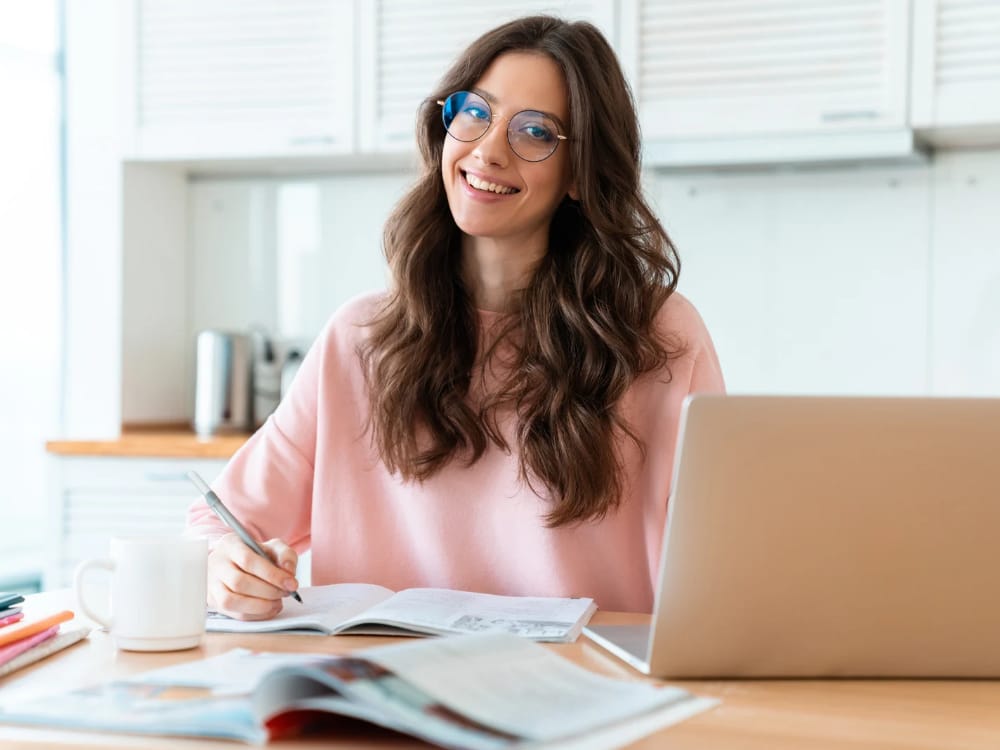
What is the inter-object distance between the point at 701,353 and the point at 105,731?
42.0 inches

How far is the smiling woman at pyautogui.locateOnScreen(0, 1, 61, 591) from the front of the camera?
371cm

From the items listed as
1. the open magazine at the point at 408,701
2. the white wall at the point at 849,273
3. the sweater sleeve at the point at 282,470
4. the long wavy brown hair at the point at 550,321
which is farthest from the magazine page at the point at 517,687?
the white wall at the point at 849,273

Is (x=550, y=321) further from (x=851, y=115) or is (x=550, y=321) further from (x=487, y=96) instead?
(x=851, y=115)

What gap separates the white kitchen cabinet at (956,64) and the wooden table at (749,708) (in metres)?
2.23

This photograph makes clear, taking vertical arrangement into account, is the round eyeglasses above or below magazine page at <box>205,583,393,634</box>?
above

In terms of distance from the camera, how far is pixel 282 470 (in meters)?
1.75

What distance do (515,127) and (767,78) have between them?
63.8 inches

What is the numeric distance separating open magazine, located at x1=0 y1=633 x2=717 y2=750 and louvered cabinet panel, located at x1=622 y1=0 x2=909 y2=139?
2370mm

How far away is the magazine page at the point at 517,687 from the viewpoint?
813mm

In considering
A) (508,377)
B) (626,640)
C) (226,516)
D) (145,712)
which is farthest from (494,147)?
(145,712)

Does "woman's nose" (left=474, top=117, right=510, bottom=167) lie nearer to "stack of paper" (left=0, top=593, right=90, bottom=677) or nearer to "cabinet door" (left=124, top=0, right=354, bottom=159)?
"stack of paper" (left=0, top=593, right=90, bottom=677)

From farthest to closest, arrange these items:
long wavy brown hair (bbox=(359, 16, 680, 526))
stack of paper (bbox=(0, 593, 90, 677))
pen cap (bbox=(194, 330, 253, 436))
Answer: pen cap (bbox=(194, 330, 253, 436)) < long wavy brown hair (bbox=(359, 16, 680, 526)) < stack of paper (bbox=(0, 593, 90, 677))

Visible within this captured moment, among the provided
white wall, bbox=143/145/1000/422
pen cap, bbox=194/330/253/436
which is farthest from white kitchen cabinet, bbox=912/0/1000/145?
pen cap, bbox=194/330/253/436

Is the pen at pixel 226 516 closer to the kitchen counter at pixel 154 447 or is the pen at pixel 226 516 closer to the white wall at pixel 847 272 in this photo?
the kitchen counter at pixel 154 447
